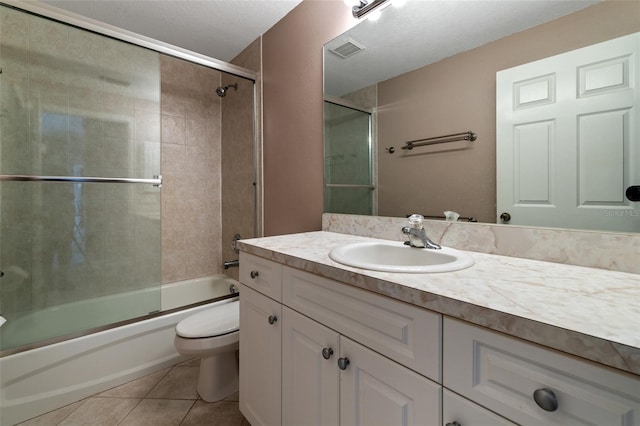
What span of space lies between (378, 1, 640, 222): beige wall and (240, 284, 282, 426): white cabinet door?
2.25ft

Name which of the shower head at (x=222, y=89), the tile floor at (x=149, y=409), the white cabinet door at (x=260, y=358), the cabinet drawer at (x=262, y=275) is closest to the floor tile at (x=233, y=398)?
the tile floor at (x=149, y=409)

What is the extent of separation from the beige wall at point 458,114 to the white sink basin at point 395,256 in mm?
191

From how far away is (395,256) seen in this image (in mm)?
1086

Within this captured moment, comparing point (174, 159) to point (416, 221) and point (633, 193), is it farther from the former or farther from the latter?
point (633, 193)

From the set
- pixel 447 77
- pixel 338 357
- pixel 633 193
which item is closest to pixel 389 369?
pixel 338 357

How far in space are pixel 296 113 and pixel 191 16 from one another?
3.09 ft

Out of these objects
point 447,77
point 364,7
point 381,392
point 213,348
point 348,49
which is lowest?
point 213,348

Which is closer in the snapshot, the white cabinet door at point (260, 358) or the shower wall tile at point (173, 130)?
the white cabinet door at point (260, 358)

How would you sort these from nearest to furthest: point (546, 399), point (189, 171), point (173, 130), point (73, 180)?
point (546, 399)
point (73, 180)
point (173, 130)
point (189, 171)

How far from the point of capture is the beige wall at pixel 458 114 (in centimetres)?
79

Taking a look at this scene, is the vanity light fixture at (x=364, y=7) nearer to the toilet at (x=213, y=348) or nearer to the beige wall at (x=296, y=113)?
the beige wall at (x=296, y=113)

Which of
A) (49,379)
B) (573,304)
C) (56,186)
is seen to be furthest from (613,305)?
(56,186)

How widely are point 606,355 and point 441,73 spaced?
3.39ft

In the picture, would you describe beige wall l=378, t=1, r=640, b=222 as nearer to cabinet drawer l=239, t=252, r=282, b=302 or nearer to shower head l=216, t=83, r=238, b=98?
cabinet drawer l=239, t=252, r=282, b=302
